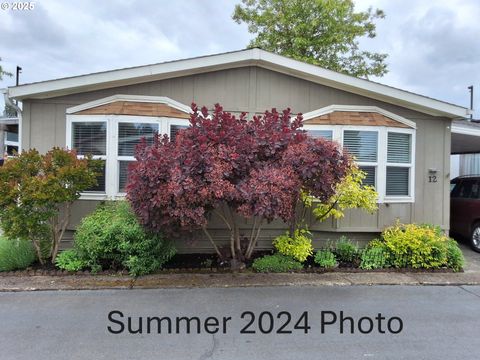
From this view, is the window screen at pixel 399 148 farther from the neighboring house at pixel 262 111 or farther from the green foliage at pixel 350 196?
the green foliage at pixel 350 196

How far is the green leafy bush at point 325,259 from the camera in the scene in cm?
614

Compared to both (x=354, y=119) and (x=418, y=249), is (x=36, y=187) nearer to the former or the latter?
(x=354, y=119)

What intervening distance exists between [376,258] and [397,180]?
1727 mm

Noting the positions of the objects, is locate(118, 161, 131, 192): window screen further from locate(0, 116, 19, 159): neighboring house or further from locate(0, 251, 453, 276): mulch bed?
locate(0, 116, 19, 159): neighboring house

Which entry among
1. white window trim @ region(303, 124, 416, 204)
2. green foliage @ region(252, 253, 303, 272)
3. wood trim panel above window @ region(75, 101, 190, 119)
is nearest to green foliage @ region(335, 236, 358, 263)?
green foliage @ region(252, 253, 303, 272)

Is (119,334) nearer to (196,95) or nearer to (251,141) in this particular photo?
(251,141)

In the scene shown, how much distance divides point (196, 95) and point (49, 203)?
124 inches

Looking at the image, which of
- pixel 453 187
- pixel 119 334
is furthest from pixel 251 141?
pixel 453 187

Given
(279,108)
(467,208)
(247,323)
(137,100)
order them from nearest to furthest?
(247,323), (137,100), (279,108), (467,208)

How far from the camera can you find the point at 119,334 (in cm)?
363

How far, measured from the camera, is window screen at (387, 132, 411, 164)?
22.8ft

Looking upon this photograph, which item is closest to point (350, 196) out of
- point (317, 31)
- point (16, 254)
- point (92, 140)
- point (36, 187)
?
point (92, 140)

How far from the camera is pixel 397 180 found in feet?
23.1

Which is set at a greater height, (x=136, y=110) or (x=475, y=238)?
(x=136, y=110)
